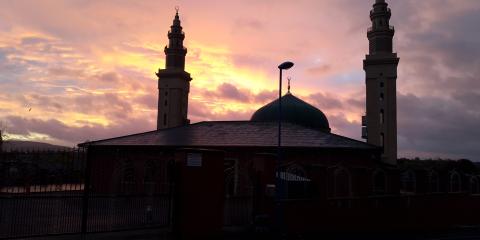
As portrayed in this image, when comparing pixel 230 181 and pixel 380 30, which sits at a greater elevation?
pixel 380 30

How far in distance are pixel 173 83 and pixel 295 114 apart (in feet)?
44.0

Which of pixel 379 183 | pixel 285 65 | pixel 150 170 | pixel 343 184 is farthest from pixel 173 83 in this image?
pixel 285 65

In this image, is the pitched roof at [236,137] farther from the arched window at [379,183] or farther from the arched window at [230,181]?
the arched window at [379,183]

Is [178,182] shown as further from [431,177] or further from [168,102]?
[168,102]

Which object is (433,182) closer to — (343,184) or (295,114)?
(343,184)

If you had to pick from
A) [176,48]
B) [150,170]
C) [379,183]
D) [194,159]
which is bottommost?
[379,183]

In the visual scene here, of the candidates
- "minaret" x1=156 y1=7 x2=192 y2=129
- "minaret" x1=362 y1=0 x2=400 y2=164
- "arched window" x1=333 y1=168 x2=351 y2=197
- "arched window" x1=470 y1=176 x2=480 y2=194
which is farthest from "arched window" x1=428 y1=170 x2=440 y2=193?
"minaret" x1=156 y1=7 x2=192 y2=129

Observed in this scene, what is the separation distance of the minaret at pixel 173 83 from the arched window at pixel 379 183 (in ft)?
79.3

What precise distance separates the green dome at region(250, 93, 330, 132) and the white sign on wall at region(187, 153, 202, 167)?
25.8 metres

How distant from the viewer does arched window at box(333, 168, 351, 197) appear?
21142 mm

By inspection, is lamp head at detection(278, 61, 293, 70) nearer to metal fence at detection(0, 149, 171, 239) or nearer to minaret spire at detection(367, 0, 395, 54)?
metal fence at detection(0, 149, 171, 239)

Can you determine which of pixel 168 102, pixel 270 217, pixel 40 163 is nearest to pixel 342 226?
pixel 270 217

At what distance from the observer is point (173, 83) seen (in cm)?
4425

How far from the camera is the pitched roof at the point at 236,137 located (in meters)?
24.0
